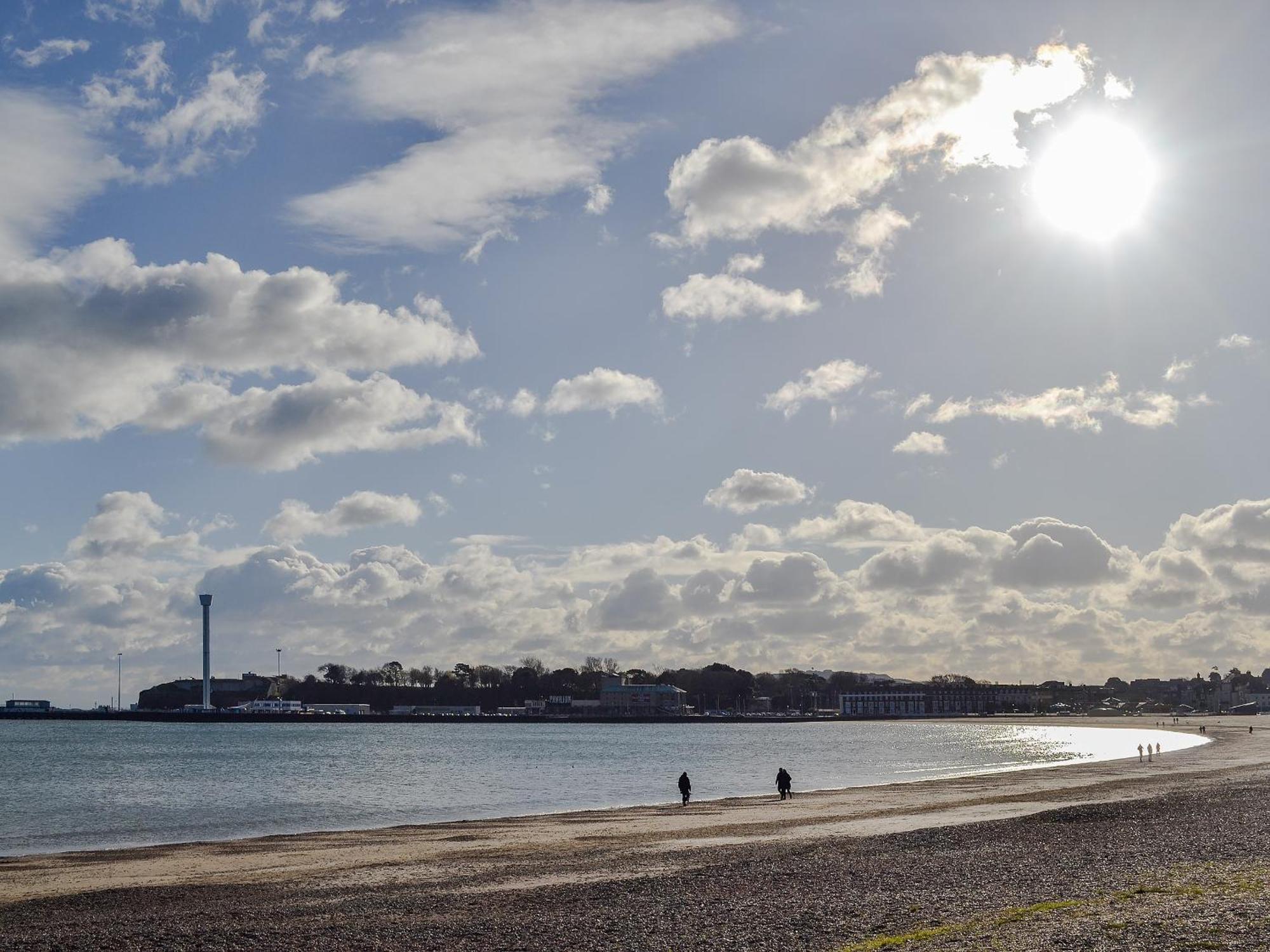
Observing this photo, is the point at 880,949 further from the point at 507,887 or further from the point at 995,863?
the point at 507,887

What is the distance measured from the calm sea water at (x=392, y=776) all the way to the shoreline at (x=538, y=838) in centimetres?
609

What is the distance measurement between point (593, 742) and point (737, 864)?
156453mm

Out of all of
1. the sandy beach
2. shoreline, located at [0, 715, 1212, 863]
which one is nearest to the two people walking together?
shoreline, located at [0, 715, 1212, 863]

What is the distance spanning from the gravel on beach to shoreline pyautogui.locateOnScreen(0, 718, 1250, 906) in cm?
259

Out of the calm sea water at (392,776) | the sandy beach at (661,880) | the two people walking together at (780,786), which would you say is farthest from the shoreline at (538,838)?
the calm sea water at (392,776)

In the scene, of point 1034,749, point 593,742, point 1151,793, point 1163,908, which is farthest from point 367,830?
point 593,742

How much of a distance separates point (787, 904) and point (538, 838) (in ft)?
75.7

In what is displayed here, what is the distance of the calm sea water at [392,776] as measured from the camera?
6156 centimetres

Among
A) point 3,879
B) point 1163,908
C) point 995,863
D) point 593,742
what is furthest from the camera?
point 593,742

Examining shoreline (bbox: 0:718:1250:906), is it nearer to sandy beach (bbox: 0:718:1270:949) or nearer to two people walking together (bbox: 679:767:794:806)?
sandy beach (bbox: 0:718:1270:949)

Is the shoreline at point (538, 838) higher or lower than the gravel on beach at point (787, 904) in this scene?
lower

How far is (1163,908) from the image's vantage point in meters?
20.8

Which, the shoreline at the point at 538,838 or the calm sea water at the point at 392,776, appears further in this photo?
the calm sea water at the point at 392,776

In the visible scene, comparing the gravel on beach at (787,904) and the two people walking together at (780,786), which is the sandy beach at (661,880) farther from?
the two people walking together at (780,786)
